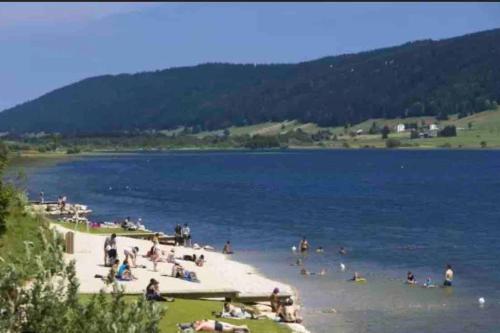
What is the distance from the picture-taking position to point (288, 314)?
103 feet

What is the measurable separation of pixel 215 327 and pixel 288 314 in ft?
16.7

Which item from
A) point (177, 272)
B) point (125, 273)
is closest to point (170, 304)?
point (125, 273)

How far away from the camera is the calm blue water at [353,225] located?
3734 centimetres

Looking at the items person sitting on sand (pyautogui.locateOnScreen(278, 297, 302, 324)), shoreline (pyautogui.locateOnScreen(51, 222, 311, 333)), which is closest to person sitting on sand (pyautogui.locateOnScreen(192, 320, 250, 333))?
shoreline (pyautogui.locateOnScreen(51, 222, 311, 333))

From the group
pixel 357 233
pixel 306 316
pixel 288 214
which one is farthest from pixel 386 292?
pixel 288 214

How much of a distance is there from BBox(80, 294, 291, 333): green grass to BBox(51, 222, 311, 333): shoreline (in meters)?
0.87

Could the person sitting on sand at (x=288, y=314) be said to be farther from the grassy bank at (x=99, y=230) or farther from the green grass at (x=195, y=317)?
the grassy bank at (x=99, y=230)

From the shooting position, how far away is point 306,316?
3459 centimetres

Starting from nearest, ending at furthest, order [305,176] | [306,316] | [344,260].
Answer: [306,316], [344,260], [305,176]

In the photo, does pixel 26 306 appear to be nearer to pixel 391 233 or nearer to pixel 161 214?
pixel 391 233

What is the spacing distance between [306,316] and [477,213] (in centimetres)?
5870

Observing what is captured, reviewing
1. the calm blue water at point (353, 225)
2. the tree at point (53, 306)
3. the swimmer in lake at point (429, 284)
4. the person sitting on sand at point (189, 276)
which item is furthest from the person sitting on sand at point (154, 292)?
the swimmer in lake at point (429, 284)

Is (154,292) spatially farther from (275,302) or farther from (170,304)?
(275,302)

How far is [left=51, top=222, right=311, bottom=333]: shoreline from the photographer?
111 feet
